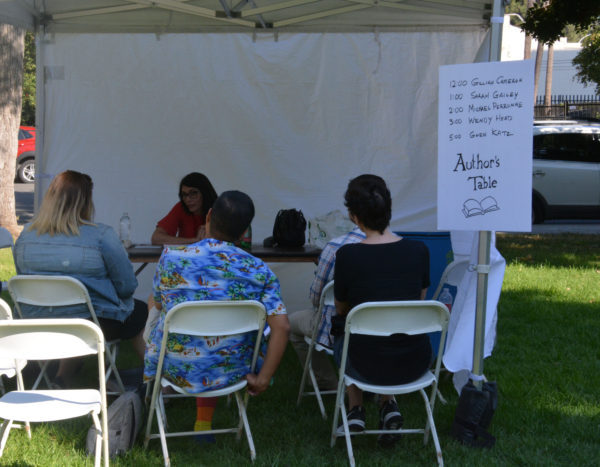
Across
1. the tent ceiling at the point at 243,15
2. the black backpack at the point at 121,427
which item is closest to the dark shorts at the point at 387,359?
the black backpack at the point at 121,427

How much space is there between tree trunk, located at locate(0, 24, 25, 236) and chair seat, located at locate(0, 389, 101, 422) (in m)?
6.80

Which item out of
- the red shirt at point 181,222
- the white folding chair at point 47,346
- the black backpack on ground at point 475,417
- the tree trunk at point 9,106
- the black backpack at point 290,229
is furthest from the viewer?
the tree trunk at point 9,106

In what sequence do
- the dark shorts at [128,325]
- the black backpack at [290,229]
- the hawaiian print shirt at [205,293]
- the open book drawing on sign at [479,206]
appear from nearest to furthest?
1. the hawaiian print shirt at [205,293]
2. the open book drawing on sign at [479,206]
3. the dark shorts at [128,325]
4. the black backpack at [290,229]

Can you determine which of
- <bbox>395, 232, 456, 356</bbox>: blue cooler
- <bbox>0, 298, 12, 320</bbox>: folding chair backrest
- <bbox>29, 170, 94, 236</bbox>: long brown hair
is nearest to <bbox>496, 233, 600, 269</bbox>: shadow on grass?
Answer: <bbox>395, 232, 456, 356</bbox>: blue cooler

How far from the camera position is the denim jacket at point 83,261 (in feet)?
11.7

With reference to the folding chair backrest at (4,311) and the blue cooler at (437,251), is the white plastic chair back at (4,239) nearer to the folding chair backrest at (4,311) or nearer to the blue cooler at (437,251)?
the folding chair backrest at (4,311)

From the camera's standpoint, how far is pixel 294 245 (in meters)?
4.63

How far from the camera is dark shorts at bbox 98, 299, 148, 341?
3.75 meters

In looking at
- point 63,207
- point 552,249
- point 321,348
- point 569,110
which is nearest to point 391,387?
point 321,348

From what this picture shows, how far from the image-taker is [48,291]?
134 inches

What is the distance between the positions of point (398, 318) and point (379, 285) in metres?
0.22

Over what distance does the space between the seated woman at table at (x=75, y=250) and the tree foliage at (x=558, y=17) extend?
17.3ft

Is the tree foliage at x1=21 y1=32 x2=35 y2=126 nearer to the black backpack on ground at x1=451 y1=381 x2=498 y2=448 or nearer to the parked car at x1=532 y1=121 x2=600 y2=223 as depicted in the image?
the parked car at x1=532 y1=121 x2=600 y2=223

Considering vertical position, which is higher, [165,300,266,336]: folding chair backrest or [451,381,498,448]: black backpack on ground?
[165,300,266,336]: folding chair backrest
